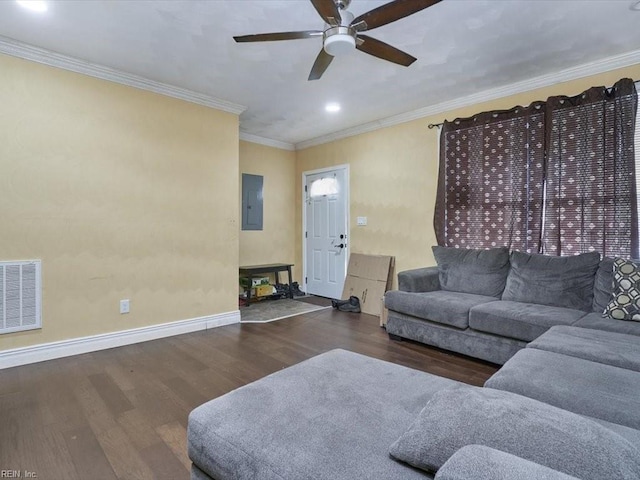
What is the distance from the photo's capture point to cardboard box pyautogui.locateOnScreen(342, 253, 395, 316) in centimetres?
457

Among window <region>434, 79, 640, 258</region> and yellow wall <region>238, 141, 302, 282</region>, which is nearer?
window <region>434, 79, 640, 258</region>

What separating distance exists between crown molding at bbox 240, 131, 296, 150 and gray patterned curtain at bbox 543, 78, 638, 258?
381 centimetres

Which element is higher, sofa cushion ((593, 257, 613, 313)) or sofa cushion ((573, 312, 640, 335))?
sofa cushion ((593, 257, 613, 313))

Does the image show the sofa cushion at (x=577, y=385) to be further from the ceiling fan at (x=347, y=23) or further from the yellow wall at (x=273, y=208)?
the yellow wall at (x=273, y=208)

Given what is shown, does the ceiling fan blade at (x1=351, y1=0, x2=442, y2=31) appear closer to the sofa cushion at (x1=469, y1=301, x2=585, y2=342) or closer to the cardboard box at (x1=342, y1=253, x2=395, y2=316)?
the sofa cushion at (x1=469, y1=301, x2=585, y2=342)

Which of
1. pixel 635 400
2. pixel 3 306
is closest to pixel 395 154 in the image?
pixel 635 400

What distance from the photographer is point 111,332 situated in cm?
325

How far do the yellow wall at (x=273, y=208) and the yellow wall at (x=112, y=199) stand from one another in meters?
1.20

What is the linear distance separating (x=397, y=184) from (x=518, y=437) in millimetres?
4010

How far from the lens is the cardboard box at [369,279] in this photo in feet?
15.0

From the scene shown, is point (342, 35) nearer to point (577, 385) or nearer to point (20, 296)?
point (577, 385)

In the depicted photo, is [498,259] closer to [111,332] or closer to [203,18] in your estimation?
[203,18]

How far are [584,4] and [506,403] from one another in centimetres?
270

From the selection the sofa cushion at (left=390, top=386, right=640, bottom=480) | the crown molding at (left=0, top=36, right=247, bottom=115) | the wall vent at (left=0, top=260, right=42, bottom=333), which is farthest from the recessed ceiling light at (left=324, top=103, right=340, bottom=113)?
the sofa cushion at (left=390, top=386, right=640, bottom=480)
